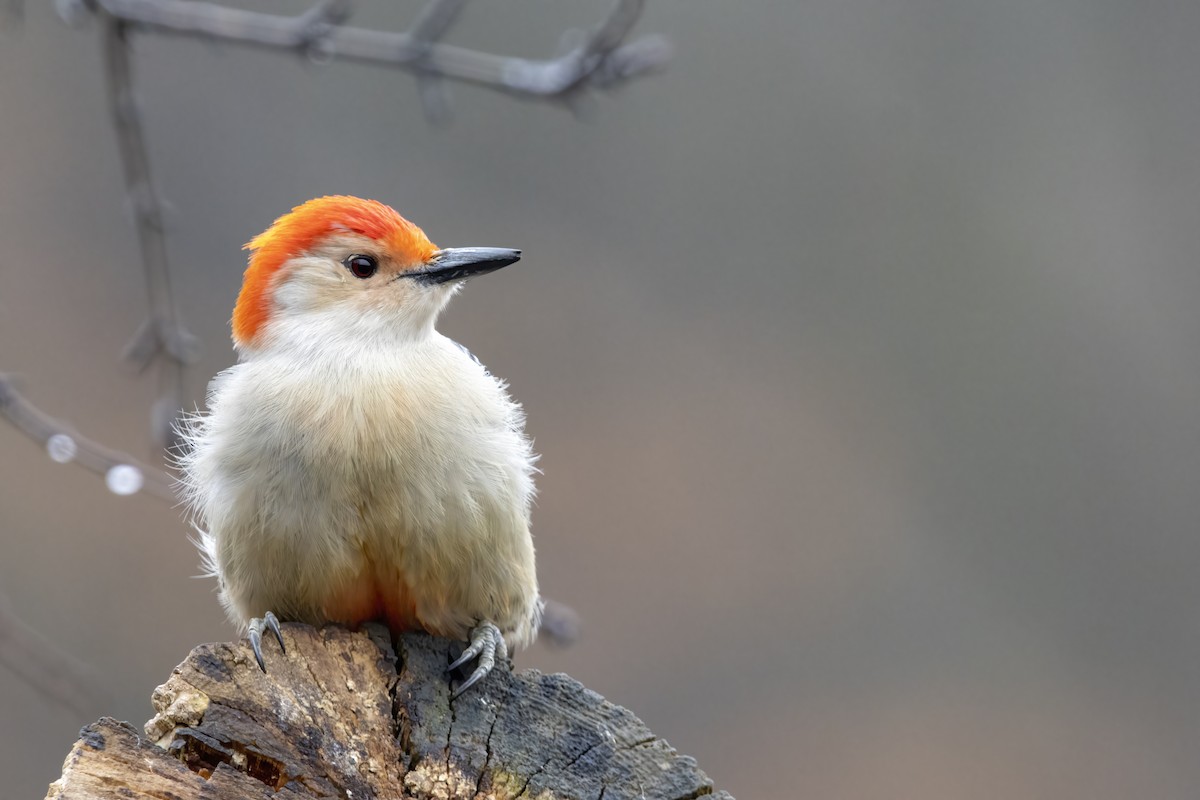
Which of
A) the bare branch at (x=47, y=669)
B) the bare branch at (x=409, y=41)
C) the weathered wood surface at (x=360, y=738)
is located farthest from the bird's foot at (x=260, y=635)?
the bare branch at (x=409, y=41)

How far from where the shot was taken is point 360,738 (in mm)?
2502

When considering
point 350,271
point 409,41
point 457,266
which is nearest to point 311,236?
point 350,271

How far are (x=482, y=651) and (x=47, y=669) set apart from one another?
101 centimetres

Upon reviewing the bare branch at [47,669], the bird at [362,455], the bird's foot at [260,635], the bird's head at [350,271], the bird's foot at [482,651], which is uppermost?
the bird's head at [350,271]

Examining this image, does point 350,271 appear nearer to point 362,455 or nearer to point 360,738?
point 362,455

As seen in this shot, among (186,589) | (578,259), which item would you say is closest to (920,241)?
(578,259)

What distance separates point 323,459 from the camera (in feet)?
10.2

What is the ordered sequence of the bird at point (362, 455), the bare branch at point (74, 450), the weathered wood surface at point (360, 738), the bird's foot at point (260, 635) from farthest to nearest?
the bird at point (362, 455), the bare branch at point (74, 450), the bird's foot at point (260, 635), the weathered wood surface at point (360, 738)

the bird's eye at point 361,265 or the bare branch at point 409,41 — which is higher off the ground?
the bare branch at point 409,41

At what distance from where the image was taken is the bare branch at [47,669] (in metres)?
2.91

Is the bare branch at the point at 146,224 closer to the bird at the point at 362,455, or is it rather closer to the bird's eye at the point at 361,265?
the bird at the point at 362,455

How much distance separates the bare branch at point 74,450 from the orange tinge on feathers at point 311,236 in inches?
24.0

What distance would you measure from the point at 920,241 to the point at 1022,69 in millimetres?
1142

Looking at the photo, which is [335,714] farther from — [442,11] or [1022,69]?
[1022,69]
